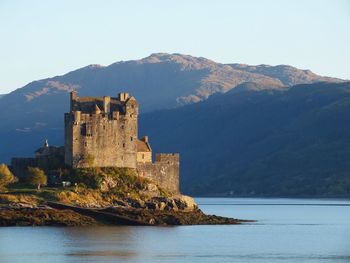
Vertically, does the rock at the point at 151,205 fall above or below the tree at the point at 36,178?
below

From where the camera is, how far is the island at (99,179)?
11412 cm

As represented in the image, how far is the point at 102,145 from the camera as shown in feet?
403

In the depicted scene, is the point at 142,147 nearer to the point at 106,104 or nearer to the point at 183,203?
the point at 106,104

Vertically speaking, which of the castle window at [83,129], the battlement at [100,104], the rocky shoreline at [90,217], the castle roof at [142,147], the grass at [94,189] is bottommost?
the rocky shoreline at [90,217]

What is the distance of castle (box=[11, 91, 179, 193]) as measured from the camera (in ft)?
399

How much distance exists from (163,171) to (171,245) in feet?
94.5

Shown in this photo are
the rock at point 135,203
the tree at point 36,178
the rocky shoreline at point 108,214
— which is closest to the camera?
the rocky shoreline at point 108,214

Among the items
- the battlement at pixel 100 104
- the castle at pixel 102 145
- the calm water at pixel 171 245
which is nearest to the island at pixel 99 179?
the castle at pixel 102 145

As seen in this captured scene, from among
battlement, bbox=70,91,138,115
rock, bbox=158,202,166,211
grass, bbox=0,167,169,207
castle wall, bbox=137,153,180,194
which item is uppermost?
battlement, bbox=70,91,138,115

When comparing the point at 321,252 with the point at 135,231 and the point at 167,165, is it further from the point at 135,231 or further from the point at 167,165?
the point at 167,165

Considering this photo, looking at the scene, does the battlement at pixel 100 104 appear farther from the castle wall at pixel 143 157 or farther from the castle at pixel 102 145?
the castle wall at pixel 143 157

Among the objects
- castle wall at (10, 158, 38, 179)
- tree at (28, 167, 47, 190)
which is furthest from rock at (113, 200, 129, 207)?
castle wall at (10, 158, 38, 179)

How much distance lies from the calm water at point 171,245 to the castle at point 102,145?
10.4 metres

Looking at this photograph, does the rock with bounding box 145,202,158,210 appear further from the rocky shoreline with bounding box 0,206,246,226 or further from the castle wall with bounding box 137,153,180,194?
the castle wall with bounding box 137,153,180,194
